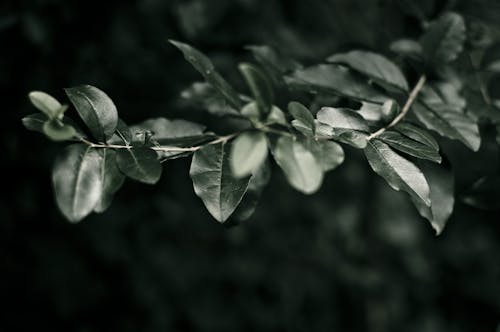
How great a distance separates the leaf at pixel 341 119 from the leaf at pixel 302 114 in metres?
0.07

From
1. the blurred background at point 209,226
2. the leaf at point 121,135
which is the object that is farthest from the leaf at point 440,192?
the leaf at point 121,135

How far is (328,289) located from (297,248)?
238mm

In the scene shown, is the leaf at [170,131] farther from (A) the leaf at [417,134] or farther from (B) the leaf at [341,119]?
(A) the leaf at [417,134]

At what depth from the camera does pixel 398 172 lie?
0.69 metres

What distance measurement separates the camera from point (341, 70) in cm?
90

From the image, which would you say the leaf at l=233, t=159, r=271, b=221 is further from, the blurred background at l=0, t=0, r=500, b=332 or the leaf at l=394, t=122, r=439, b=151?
the blurred background at l=0, t=0, r=500, b=332

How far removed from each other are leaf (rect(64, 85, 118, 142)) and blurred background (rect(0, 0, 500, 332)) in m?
0.60

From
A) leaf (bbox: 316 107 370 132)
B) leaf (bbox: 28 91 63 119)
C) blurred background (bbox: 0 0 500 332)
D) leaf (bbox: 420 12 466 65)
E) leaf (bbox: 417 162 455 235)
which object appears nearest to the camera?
leaf (bbox: 28 91 63 119)

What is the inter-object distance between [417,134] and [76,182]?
0.46 meters

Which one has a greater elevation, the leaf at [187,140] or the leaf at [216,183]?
the leaf at [187,140]

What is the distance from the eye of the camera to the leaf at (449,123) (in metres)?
0.80

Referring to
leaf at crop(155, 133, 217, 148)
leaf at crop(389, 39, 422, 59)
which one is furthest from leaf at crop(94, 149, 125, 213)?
leaf at crop(389, 39, 422, 59)

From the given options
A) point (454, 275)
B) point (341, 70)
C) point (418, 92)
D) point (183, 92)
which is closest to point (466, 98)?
point (418, 92)

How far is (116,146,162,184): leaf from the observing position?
64cm
